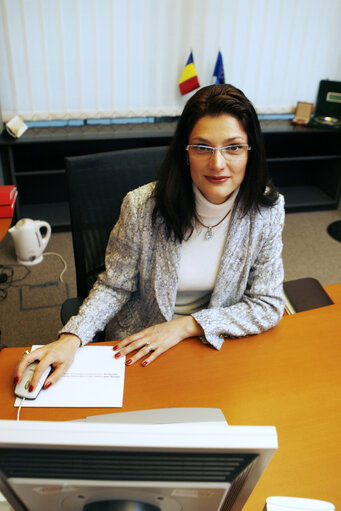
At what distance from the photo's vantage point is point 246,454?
45 centimetres

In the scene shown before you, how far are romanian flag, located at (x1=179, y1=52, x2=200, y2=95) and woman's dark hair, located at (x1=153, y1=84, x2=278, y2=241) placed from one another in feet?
6.56

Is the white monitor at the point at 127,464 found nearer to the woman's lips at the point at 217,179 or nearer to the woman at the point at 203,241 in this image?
the woman at the point at 203,241

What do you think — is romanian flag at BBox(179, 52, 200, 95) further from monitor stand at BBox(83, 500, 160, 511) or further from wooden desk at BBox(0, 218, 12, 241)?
monitor stand at BBox(83, 500, 160, 511)

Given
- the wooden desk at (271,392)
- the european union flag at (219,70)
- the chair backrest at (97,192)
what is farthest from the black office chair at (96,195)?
the european union flag at (219,70)

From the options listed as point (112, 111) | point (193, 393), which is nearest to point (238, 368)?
point (193, 393)

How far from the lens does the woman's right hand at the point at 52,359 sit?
0.98m

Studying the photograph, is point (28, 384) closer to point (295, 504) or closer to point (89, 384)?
point (89, 384)

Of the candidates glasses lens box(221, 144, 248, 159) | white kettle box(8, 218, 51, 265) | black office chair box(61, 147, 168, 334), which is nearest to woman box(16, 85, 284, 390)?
glasses lens box(221, 144, 248, 159)

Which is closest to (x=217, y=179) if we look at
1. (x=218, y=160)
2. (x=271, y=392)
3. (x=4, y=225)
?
(x=218, y=160)

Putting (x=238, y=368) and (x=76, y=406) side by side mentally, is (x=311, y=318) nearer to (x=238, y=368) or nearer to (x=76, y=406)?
(x=238, y=368)

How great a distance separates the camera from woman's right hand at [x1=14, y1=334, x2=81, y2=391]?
3.21 ft

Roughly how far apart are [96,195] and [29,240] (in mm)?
1523

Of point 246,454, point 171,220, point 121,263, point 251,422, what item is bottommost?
point 251,422

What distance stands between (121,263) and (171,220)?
20cm
